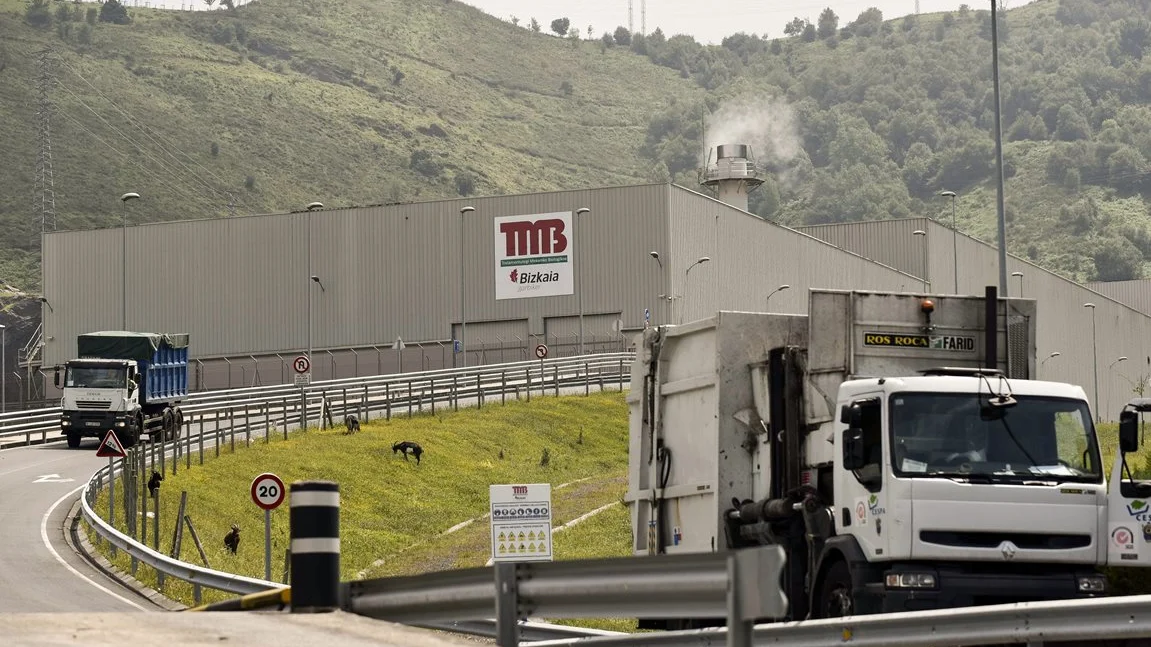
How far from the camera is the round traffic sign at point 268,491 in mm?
23859

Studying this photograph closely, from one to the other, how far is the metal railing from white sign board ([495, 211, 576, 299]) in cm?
1289

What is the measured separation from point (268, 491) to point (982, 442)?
12672 millimetres

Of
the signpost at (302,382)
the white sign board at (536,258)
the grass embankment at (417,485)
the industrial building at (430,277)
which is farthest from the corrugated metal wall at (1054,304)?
the signpost at (302,382)

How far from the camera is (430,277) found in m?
83.4

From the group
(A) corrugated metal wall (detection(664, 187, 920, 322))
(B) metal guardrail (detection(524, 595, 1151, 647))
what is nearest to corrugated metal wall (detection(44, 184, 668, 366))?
(A) corrugated metal wall (detection(664, 187, 920, 322))

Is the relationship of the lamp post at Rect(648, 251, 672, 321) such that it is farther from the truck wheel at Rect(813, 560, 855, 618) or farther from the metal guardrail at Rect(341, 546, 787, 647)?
the metal guardrail at Rect(341, 546, 787, 647)

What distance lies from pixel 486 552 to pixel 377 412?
73.8 feet

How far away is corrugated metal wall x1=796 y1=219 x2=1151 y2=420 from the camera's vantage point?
10044 centimetres

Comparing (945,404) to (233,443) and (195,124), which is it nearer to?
(233,443)

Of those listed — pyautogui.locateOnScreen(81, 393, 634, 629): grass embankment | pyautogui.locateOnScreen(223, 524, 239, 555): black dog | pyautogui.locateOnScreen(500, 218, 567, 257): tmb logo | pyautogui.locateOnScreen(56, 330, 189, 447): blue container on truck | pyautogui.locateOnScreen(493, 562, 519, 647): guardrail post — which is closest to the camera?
pyautogui.locateOnScreen(493, 562, 519, 647): guardrail post

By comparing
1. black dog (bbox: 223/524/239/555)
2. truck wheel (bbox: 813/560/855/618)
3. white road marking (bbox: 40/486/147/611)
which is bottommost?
black dog (bbox: 223/524/239/555)

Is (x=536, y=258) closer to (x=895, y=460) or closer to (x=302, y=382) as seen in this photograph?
(x=302, y=382)

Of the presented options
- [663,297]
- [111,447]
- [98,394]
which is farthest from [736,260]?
[111,447]

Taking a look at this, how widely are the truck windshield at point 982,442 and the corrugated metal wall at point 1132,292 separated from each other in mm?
127736
